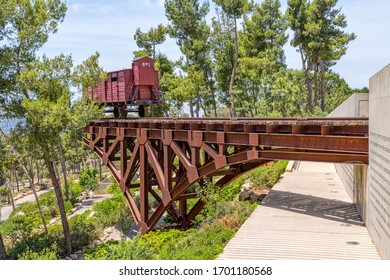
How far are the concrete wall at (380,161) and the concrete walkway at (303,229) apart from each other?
76 centimetres

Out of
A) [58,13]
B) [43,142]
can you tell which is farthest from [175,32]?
[43,142]

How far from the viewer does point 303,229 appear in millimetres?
11828

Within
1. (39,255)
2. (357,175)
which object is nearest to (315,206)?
(357,175)

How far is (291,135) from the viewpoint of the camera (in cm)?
1197

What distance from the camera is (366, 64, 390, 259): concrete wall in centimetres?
830

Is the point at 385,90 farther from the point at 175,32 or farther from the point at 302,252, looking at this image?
the point at 175,32

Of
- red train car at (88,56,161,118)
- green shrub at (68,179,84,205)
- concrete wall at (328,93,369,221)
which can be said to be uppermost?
red train car at (88,56,161,118)

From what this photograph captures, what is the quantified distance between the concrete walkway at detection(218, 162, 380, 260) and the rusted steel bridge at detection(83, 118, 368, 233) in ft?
6.43

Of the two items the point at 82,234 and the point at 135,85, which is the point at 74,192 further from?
the point at 82,234

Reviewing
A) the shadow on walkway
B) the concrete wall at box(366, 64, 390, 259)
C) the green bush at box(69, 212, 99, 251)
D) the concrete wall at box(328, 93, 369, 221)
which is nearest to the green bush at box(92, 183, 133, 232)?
the green bush at box(69, 212, 99, 251)

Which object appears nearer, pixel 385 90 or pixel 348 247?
pixel 385 90

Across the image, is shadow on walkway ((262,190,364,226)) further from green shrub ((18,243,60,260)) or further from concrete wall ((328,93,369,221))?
green shrub ((18,243,60,260))

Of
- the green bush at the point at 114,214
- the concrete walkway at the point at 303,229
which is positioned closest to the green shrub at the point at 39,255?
the green bush at the point at 114,214
